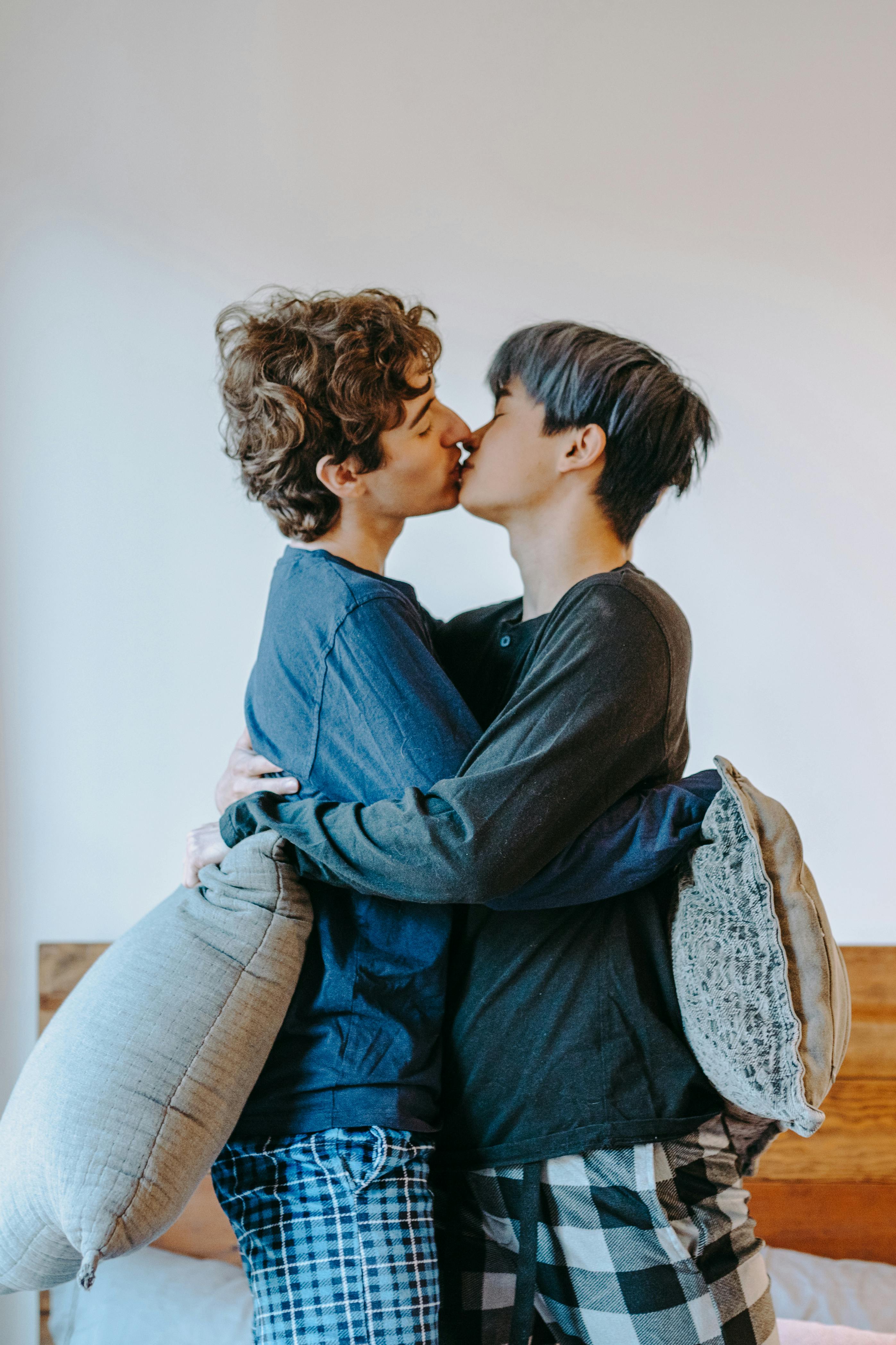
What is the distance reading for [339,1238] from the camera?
918mm

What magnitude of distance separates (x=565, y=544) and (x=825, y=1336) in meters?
1.29

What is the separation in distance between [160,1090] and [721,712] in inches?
49.5

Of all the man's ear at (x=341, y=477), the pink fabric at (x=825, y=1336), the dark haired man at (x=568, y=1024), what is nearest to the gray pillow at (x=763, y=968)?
the dark haired man at (x=568, y=1024)

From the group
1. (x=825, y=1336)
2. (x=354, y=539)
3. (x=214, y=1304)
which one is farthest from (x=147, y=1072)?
(x=825, y=1336)

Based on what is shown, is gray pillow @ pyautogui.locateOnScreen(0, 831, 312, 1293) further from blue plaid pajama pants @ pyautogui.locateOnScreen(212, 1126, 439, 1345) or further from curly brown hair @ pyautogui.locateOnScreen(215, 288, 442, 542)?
curly brown hair @ pyautogui.locateOnScreen(215, 288, 442, 542)

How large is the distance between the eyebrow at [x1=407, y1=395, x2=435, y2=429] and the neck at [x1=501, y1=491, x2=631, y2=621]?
17 centimetres

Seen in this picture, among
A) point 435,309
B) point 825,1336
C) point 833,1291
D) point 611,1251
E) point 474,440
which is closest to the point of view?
point 611,1251

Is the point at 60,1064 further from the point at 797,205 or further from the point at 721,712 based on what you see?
the point at 797,205

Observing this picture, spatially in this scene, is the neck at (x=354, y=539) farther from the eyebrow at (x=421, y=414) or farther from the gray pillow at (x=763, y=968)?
the gray pillow at (x=763, y=968)

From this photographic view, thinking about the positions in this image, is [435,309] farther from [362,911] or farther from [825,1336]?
[825,1336]

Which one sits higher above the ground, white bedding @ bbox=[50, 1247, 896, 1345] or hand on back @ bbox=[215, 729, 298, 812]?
hand on back @ bbox=[215, 729, 298, 812]

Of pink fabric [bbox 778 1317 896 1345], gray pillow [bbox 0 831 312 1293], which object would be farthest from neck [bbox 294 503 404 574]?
pink fabric [bbox 778 1317 896 1345]

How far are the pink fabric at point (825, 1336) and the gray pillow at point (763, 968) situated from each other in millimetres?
813

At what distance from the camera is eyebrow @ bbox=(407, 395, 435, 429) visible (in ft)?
4.01
